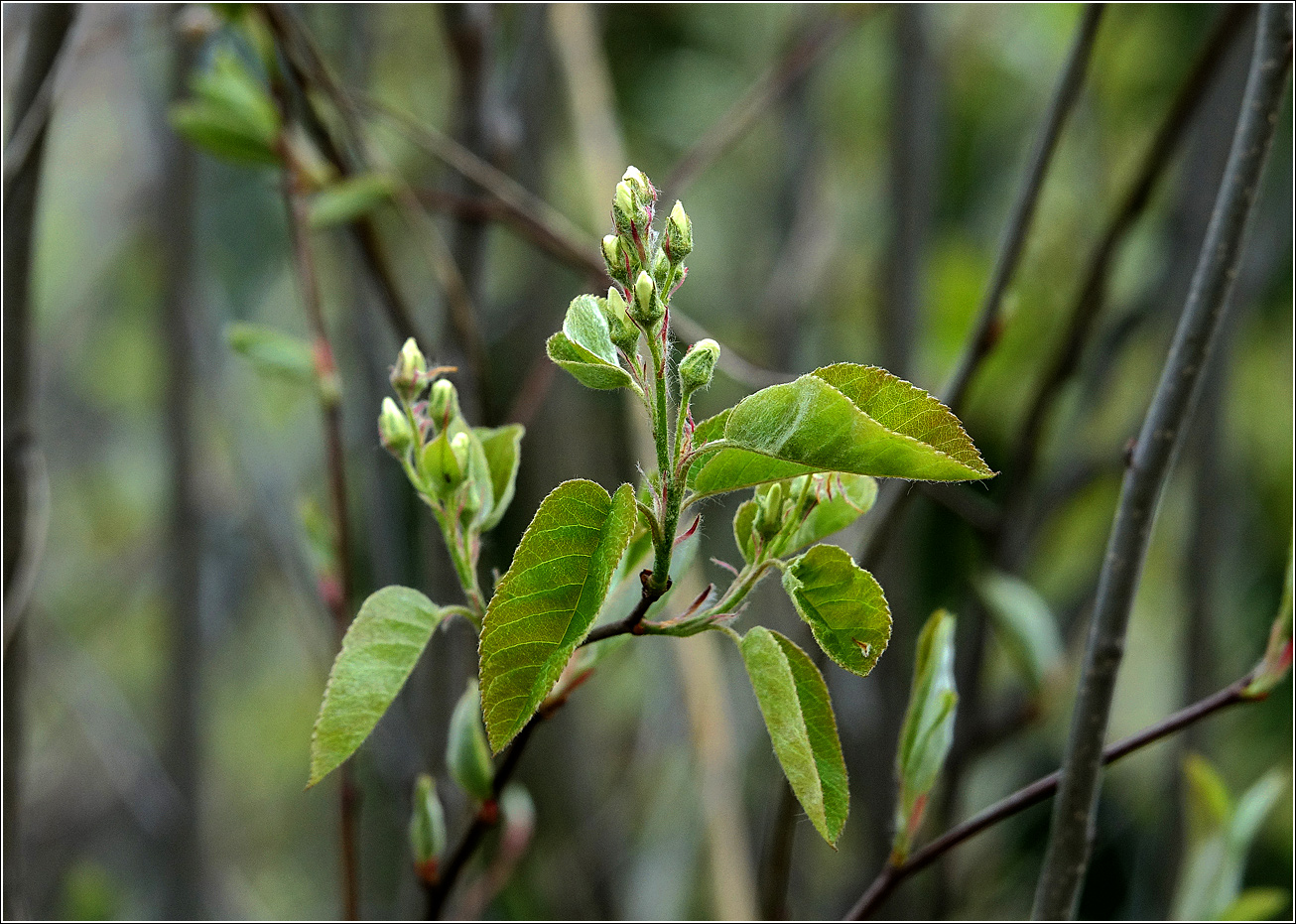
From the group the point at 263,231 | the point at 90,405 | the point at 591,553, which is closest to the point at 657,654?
the point at 591,553

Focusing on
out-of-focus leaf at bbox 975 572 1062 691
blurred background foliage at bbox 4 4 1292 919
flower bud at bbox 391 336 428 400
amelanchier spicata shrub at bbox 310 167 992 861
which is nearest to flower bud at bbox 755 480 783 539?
amelanchier spicata shrub at bbox 310 167 992 861

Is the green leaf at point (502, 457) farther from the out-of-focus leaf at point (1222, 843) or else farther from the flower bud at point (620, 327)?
the out-of-focus leaf at point (1222, 843)

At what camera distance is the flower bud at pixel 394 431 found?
1.05 feet

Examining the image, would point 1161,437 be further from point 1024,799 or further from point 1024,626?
point 1024,626

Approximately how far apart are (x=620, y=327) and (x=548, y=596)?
7 centimetres

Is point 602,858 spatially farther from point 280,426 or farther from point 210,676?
point 280,426

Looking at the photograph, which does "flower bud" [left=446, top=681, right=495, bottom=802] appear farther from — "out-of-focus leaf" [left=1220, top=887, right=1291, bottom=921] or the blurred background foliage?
"out-of-focus leaf" [left=1220, top=887, right=1291, bottom=921]

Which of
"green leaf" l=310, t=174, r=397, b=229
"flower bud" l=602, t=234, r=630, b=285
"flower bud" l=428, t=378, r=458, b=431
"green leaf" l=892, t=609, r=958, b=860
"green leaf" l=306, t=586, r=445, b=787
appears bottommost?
"green leaf" l=892, t=609, r=958, b=860

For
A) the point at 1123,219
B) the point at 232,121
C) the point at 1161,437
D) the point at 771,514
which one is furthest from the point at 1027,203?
the point at 232,121

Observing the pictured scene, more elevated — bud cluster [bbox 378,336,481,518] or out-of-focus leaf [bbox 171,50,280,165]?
out-of-focus leaf [bbox 171,50,280,165]

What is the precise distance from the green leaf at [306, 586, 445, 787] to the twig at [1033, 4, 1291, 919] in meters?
0.22

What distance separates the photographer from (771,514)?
305mm

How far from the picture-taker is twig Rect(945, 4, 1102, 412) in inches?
21.6

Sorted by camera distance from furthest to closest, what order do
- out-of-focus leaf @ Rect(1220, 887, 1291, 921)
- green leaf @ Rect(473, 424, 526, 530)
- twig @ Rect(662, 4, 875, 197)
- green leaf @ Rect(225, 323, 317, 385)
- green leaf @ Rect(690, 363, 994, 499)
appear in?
twig @ Rect(662, 4, 875, 197), green leaf @ Rect(225, 323, 317, 385), out-of-focus leaf @ Rect(1220, 887, 1291, 921), green leaf @ Rect(473, 424, 526, 530), green leaf @ Rect(690, 363, 994, 499)
